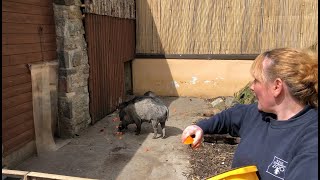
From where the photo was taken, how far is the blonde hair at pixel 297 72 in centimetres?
190

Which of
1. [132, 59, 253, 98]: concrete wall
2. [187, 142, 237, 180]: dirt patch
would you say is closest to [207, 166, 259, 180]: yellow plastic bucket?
[187, 142, 237, 180]: dirt patch

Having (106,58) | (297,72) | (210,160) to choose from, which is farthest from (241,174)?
(106,58)

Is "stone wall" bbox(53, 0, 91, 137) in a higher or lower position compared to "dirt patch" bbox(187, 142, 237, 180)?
higher

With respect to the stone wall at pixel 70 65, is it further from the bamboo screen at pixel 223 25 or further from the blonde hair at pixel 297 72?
the blonde hair at pixel 297 72

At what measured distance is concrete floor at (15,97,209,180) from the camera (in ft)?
18.5

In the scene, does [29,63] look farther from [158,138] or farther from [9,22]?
[158,138]

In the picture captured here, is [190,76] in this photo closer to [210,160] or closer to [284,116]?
[210,160]

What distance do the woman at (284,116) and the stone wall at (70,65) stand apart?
534 cm

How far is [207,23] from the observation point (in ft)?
35.1

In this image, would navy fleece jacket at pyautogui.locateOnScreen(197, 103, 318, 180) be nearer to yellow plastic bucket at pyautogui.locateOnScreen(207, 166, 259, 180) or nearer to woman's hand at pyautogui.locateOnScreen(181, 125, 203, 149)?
yellow plastic bucket at pyautogui.locateOnScreen(207, 166, 259, 180)

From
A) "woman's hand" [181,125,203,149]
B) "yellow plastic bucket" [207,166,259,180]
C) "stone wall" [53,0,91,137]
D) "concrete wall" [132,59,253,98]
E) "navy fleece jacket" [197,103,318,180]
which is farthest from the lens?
"concrete wall" [132,59,253,98]

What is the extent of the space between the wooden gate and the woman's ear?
6.18m

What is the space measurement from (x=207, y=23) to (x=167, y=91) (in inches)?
99.8

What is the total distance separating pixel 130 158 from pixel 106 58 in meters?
3.39
